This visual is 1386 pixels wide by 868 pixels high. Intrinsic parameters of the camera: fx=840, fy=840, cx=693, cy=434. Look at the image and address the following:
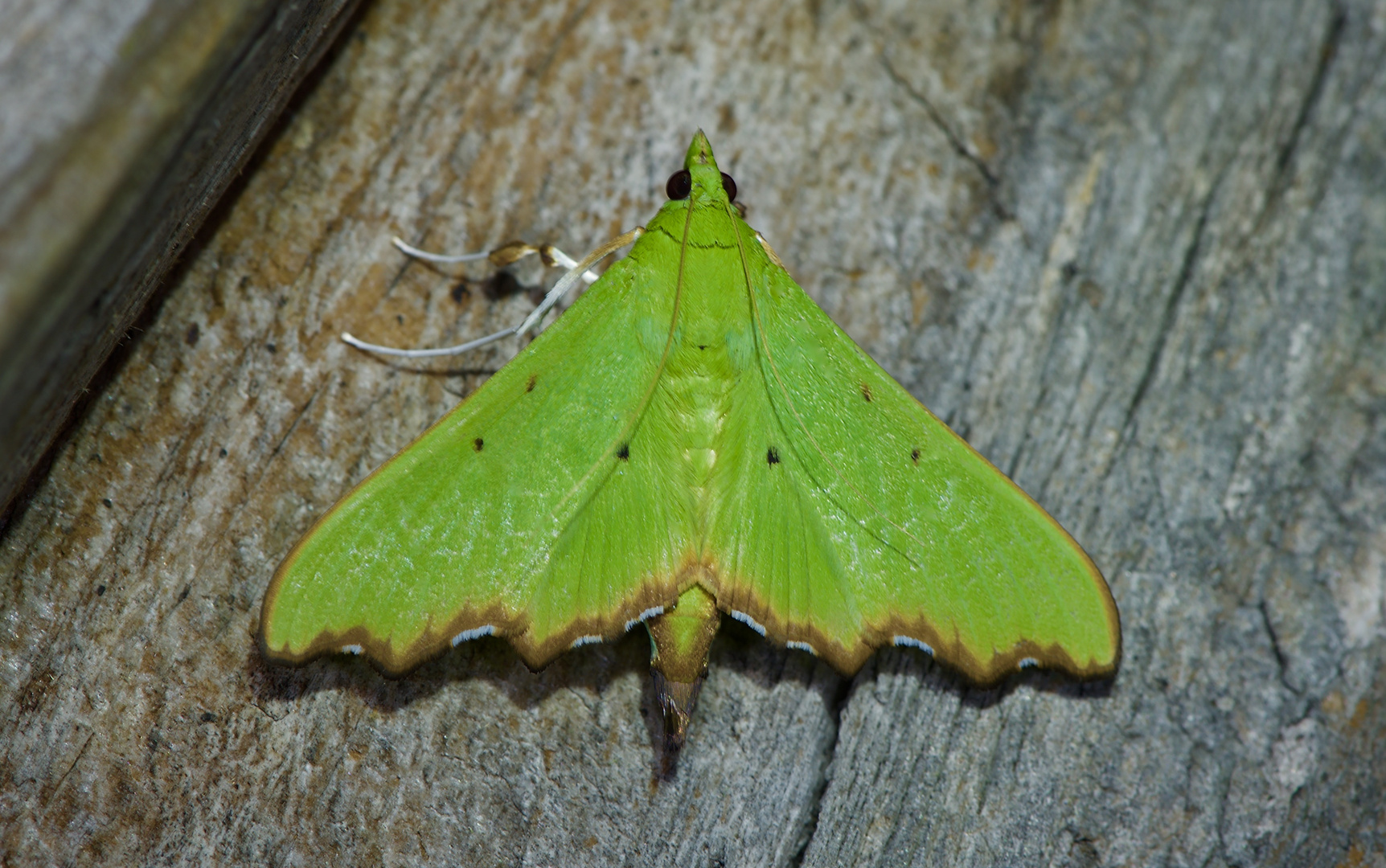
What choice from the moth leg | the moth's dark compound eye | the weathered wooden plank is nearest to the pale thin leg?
the moth leg

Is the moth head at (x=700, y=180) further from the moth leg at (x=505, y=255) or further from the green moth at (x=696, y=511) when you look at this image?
the moth leg at (x=505, y=255)

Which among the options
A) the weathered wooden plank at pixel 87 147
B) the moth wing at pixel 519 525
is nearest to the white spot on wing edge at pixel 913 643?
the moth wing at pixel 519 525

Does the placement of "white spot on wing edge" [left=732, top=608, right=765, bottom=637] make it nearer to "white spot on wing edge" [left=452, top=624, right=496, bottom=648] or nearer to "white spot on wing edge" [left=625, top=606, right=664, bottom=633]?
"white spot on wing edge" [left=625, top=606, right=664, bottom=633]

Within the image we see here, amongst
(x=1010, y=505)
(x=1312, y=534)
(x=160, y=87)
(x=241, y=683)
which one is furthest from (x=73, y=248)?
(x=1312, y=534)

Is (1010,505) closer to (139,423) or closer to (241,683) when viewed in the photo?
(241,683)

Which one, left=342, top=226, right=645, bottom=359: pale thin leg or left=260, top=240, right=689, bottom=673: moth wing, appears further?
left=342, top=226, right=645, bottom=359: pale thin leg

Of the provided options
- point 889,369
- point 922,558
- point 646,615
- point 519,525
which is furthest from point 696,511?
point 889,369
